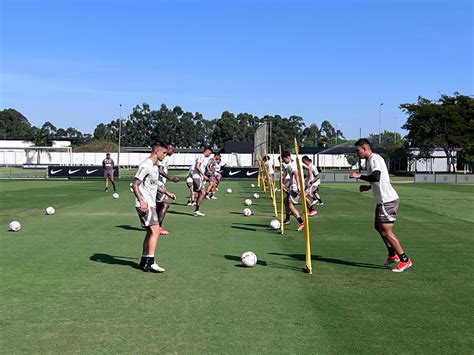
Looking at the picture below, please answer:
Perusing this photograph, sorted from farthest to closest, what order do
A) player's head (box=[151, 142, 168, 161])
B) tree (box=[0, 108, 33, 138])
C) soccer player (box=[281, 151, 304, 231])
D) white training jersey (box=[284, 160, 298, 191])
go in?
1. tree (box=[0, 108, 33, 138])
2. white training jersey (box=[284, 160, 298, 191])
3. soccer player (box=[281, 151, 304, 231])
4. player's head (box=[151, 142, 168, 161])

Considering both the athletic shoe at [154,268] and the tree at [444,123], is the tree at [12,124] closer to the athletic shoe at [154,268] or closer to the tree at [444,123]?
the tree at [444,123]

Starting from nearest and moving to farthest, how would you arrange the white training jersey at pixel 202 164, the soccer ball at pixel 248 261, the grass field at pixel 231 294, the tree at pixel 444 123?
1. the grass field at pixel 231 294
2. the soccer ball at pixel 248 261
3. the white training jersey at pixel 202 164
4. the tree at pixel 444 123

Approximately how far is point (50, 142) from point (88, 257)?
11111 centimetres

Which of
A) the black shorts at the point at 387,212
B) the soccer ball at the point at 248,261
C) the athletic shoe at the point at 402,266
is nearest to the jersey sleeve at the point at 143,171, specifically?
the soccer ball at the point at 248,261

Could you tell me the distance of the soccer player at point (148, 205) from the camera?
320 inches

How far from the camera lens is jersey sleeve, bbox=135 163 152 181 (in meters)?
8.11

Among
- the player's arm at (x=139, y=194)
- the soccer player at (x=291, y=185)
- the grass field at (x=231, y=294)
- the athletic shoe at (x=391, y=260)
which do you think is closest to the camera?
the grass field at (x=231, y=294)

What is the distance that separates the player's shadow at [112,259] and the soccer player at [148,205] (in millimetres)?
465

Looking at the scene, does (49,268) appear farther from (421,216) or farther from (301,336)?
(421,216)

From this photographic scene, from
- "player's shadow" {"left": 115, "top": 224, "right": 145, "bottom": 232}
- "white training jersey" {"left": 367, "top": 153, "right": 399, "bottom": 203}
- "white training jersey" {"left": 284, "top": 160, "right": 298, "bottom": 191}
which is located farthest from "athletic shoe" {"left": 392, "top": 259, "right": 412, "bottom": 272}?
"player's shadow" {"left": 115, "top": 224, "right": 145, "bottom": 232}

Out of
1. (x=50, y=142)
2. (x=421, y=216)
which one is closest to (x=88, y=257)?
(x=421, y=216)

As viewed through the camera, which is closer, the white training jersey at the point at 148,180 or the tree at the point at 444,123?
the white training jersey at the point at 148,180

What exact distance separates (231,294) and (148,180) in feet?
8.01

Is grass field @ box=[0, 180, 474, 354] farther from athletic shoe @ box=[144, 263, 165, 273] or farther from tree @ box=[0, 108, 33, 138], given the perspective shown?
tree @ box=[0, 108, 33, 138]
